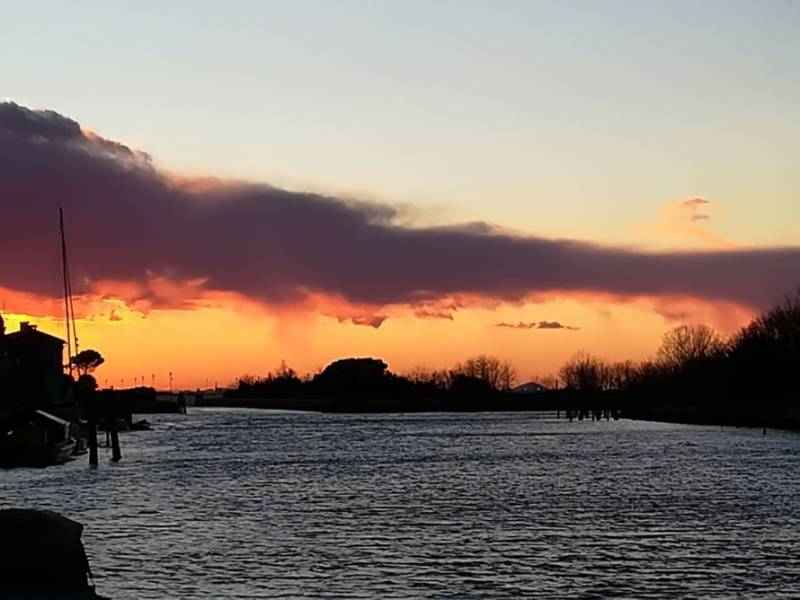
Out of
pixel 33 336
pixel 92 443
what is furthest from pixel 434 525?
pixel 33 336

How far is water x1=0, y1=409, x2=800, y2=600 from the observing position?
3547 centimetres

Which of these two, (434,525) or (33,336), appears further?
(33,336)

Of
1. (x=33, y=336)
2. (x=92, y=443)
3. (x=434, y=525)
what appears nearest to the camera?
(x=434, y=525)

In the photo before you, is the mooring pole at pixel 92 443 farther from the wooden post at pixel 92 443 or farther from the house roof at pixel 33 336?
the house roof at pixel 33 336

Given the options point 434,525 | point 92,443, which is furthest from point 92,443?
point 434,525

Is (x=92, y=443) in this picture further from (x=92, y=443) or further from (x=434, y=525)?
(x=434, y=525)

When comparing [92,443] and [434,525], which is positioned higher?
[92,443]

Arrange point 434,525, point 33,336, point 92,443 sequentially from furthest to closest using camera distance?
point 33,336, point 92,443, point 434,525

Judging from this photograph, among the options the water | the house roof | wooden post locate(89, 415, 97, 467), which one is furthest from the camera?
the house roof

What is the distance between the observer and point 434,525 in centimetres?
4972

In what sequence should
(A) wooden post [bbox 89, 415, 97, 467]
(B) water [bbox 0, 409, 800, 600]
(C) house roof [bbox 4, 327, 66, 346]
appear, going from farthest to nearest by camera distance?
(C) house roof [bbox 4, 327, 66, 346] < (A) wooden post [bbox 89, 415, 97, 467] < (B) water [bbox 0, 409, 800, 600]

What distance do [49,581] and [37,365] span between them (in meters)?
129

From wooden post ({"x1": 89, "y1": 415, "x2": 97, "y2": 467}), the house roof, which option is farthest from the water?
the house roof

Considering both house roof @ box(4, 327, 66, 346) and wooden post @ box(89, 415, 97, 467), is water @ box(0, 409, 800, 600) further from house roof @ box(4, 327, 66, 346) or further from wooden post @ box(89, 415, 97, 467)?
house roof @ box(4, 327, 66, 346)
